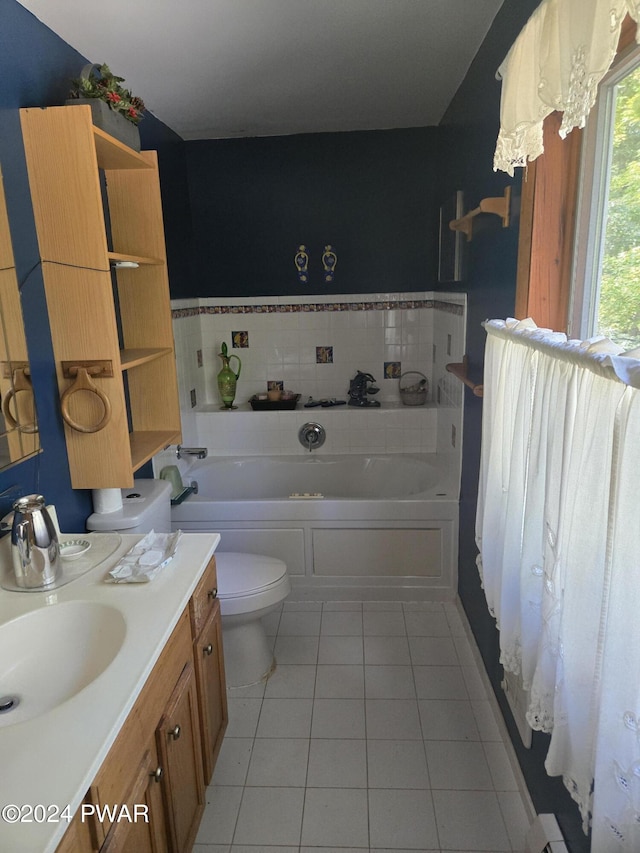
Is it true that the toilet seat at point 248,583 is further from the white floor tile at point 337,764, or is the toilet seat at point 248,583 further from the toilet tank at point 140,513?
the white floor tile at point 337,764

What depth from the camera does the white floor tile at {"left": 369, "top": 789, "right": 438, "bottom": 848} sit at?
167 centimetres

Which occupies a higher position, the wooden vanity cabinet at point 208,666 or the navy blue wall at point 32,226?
the navy blue wall at point 32,226

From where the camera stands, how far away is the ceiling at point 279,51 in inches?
74.8

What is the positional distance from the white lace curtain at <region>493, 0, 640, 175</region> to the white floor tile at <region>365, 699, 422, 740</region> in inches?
74.6

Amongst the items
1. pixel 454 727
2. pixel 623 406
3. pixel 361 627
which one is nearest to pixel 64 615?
pixel 623 406

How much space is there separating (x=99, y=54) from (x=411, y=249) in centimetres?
206

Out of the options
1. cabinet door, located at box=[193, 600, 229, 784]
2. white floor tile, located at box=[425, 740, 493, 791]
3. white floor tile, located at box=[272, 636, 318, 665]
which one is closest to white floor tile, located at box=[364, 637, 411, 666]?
white floor tile, located at box=[272, 636, 318, 665]

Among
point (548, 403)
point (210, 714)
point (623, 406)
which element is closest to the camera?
point (623, 406)

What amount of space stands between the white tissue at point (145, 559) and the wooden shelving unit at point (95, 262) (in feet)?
1.03

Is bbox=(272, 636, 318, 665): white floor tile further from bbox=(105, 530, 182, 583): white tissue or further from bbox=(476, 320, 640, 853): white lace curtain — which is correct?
bbox=(476, 320, 640, 853): white lace curtain

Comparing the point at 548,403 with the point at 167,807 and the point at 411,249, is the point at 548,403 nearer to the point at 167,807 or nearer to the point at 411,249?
the point at 167,807

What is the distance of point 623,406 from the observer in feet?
2.68

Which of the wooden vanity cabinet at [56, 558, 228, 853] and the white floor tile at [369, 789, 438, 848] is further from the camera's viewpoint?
the white floor tile at [369, 789, 438, 848]

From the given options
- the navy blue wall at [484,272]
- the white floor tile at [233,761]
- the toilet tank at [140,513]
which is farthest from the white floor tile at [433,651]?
the toilet tank at [140,513]
